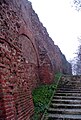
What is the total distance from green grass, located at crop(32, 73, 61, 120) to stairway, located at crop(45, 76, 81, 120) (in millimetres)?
240

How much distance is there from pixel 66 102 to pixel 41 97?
3.33 ft

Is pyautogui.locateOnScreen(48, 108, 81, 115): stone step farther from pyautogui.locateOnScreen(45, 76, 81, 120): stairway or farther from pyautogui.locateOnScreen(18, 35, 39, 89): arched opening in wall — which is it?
pyautogui.locateOnScreen(18, 35, 39, 89): arched opening in wall

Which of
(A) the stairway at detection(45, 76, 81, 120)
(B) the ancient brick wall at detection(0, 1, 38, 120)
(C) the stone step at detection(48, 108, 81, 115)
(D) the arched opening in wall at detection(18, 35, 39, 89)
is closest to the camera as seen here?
(B) the ancient brick wall at detection(0, 1, 38, 120)

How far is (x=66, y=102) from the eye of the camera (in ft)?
31.1

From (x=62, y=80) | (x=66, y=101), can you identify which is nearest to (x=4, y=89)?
(x=66, y=101)

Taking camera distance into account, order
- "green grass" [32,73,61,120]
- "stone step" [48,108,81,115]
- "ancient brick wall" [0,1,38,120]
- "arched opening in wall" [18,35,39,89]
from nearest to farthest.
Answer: "ancient brick wall" [0,1,38,120]
"green grass" [32,73,61,120]
"stone step" [48,108,81,115]
"arched opening in wall" [18,35,39,89]

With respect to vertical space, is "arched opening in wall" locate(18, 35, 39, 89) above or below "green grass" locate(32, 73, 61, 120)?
above

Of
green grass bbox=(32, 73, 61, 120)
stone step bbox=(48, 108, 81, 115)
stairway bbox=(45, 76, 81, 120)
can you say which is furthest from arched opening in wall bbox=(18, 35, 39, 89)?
stone step bbox=(48, 108, 81, 115)

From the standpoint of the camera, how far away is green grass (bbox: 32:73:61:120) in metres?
7.96

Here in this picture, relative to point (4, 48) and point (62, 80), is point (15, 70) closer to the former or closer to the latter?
A: point (4, 48)

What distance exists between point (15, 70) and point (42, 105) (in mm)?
3035

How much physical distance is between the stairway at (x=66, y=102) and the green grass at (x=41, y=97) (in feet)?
0.79

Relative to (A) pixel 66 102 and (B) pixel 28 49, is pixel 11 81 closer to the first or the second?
(A) pixel 66 102

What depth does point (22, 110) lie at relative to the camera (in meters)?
6.11
